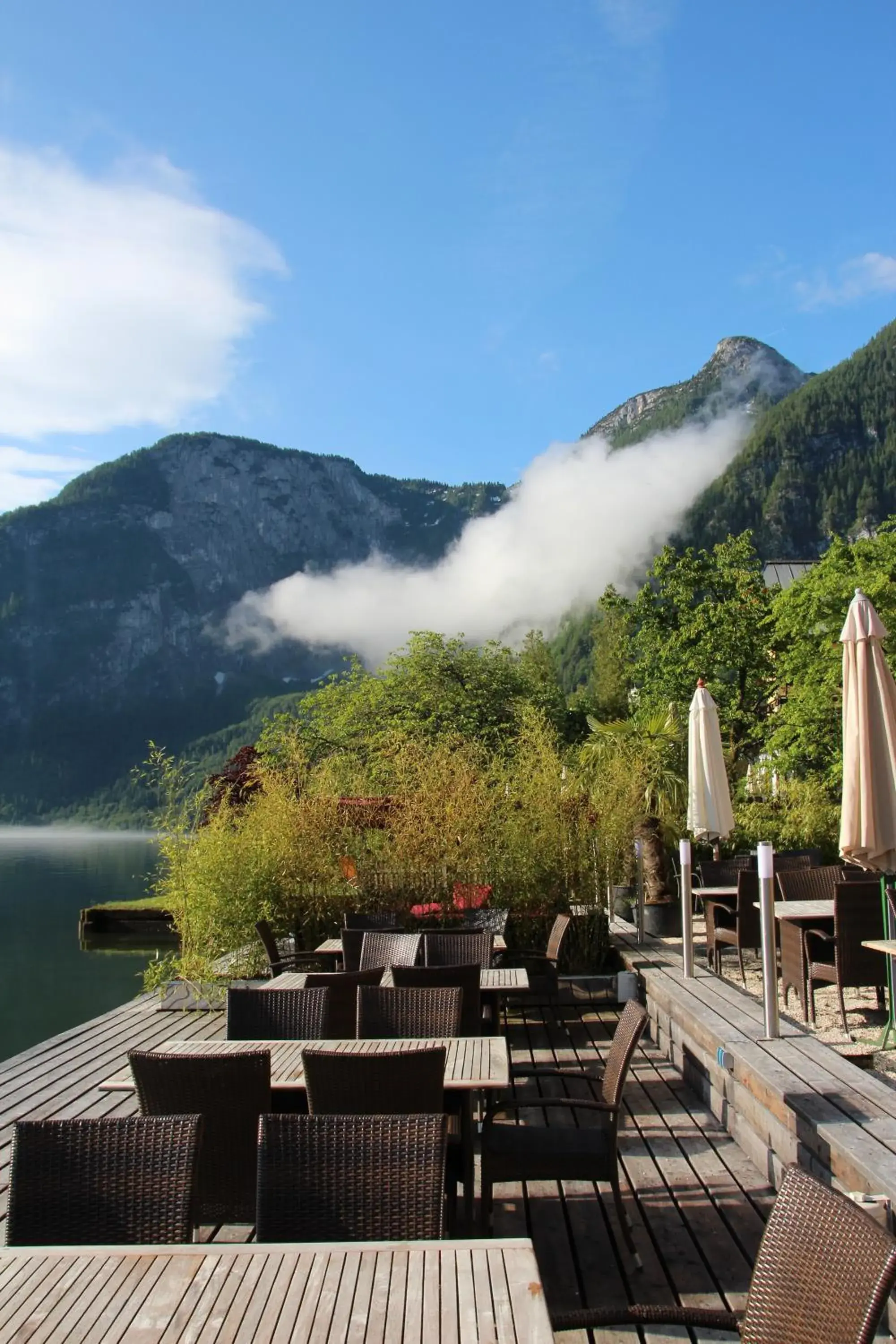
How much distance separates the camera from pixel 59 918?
3172 cm

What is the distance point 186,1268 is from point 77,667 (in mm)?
135342

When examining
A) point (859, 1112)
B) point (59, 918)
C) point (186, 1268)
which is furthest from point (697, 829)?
point (59, 918)

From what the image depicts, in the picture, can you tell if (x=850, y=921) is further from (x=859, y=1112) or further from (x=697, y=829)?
(x=859, y=1112)

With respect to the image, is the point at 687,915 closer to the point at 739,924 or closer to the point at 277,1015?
the point at 739,924

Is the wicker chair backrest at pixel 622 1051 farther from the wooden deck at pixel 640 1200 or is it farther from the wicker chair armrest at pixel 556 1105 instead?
the wooden deck at pixel 640 1200

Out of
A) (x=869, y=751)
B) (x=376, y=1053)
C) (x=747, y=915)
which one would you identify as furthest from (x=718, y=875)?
(x=376, y=1053)

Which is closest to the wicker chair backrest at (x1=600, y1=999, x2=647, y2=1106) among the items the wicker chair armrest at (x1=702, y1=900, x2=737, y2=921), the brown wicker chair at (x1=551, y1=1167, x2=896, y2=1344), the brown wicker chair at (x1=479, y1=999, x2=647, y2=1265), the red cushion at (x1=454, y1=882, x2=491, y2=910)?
the brown wicker chair at (x1=479, y1=999, x2=647, y2=1265)

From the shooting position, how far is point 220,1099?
10.1 ft

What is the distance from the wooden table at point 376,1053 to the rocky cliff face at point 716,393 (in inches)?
4852

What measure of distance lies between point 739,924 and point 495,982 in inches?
109

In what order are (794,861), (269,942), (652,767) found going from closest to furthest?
(269,942) < (794,861) < (652,767)

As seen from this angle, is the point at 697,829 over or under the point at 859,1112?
over

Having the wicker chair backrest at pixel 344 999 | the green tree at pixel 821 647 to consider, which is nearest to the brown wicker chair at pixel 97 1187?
the wicker chair backrest at pixel 344 999

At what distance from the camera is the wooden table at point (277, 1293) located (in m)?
1.67
